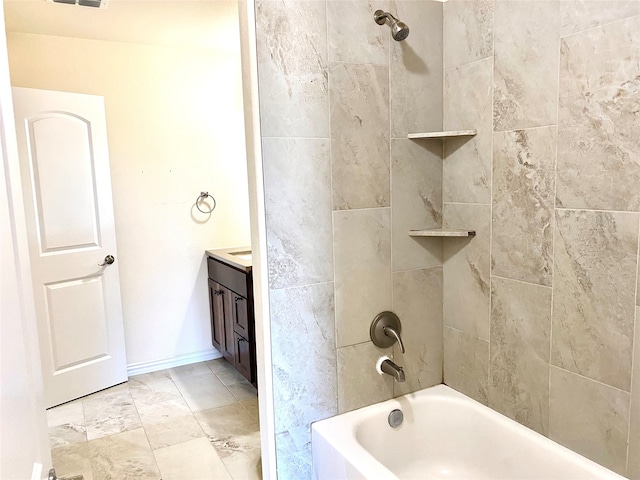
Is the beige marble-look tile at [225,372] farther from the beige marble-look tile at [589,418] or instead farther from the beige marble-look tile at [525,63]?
the beige marble-look tile at [525,63]

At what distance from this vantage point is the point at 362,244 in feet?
6.25

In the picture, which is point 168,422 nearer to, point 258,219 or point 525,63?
point 258,219

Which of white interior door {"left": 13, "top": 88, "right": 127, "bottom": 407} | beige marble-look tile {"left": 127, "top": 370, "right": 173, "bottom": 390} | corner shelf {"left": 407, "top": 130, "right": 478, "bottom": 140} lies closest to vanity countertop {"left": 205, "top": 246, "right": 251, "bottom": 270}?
white interior door {"left": 13, "top": 88, "right": 127, "bottom": 407}

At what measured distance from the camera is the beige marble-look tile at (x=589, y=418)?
1467 mm

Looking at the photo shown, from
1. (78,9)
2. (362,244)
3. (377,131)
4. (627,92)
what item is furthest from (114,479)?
(627,92)

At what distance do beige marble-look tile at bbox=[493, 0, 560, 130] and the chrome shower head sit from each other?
0.36m

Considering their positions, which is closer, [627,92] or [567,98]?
[627,92]

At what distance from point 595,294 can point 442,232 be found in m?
0.62

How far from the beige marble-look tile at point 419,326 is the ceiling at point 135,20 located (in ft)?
5.96

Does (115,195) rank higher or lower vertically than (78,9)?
lower

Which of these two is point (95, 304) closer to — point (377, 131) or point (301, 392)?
point (301, 392)

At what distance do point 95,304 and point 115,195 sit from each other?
775 mm

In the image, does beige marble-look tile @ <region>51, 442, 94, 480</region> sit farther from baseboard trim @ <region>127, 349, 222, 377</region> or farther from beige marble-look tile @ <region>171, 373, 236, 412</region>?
baseboard trim @ <region>127, 349, 222, 377</region>

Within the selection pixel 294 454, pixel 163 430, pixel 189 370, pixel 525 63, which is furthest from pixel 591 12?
pixel 189 370
